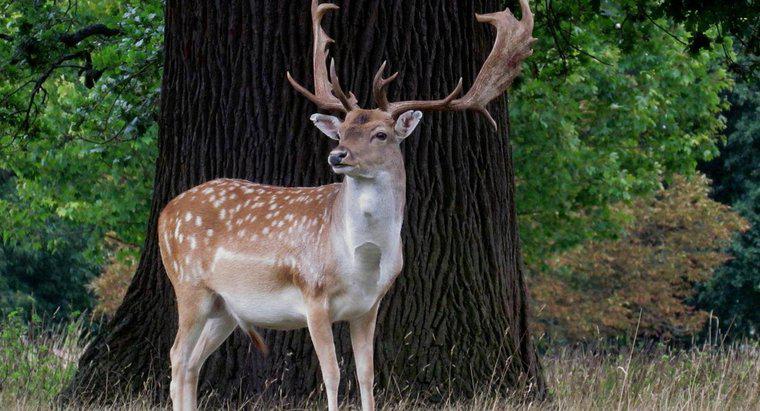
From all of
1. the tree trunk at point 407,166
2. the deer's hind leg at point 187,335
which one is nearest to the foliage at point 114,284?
the tree trunk at point 407,166

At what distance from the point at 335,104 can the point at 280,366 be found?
1.88 metres

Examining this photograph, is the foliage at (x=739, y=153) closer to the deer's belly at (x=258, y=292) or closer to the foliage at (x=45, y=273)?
the foliage at (x=45, y=273)

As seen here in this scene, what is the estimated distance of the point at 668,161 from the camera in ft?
71.4

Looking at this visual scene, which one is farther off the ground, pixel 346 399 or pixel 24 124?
pixel 24 124

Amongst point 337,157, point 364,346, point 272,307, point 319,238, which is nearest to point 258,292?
point 272,307

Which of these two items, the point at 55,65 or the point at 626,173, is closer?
the point at 55,65

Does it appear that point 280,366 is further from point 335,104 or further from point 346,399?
point 335,104

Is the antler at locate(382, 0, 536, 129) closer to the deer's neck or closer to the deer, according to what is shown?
the deer

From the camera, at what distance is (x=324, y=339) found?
5648 millimetres

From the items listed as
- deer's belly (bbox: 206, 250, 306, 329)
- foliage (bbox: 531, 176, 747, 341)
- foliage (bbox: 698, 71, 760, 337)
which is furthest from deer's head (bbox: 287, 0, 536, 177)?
foliage (bbox: 698, 71, 760, 337)

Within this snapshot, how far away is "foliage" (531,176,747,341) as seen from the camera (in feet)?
82.8

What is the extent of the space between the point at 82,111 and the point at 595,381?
6484 mm

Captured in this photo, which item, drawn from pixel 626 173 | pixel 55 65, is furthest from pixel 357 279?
pixel 626 173

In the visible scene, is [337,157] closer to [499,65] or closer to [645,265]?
[499,65]
